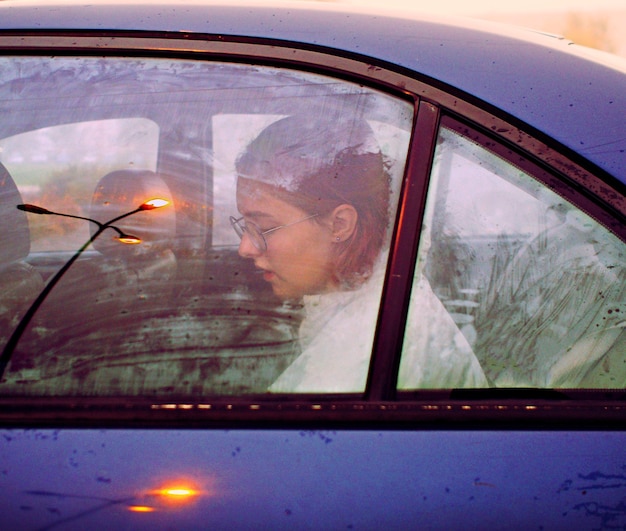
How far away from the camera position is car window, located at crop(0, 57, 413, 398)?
1317 mm

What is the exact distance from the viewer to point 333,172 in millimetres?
1408

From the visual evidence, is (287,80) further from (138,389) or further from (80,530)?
(80,530)

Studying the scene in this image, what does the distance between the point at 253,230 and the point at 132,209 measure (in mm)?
233

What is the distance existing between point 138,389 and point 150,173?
42 centimetres

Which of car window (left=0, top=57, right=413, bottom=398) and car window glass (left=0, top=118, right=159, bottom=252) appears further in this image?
car window glass (left=0, top=118, right=159, bottom=252)

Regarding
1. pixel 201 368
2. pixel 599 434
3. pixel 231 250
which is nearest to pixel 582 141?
pixel 599 434

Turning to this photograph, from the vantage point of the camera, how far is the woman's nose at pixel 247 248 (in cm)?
139

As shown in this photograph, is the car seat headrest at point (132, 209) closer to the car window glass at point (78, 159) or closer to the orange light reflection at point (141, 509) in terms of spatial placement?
the car window glass at point (78, 159)

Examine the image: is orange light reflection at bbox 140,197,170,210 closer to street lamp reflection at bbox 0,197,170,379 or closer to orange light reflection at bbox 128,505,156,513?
street lamp reflection at bbox 0,197,170,379

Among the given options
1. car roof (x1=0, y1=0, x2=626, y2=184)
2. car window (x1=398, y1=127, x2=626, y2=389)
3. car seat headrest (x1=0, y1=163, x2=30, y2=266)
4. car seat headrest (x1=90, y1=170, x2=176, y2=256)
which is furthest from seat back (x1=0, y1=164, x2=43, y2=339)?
car window (x1=398, y1=127, x2=626, y2=389)

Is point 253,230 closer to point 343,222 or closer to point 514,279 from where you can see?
point 343,222

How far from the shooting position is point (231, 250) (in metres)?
1.39

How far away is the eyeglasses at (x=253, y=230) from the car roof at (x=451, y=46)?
1.18ft

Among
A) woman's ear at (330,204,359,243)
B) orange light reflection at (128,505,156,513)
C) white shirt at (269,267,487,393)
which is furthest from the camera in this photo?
woman's ear at (330,204,359,243)
